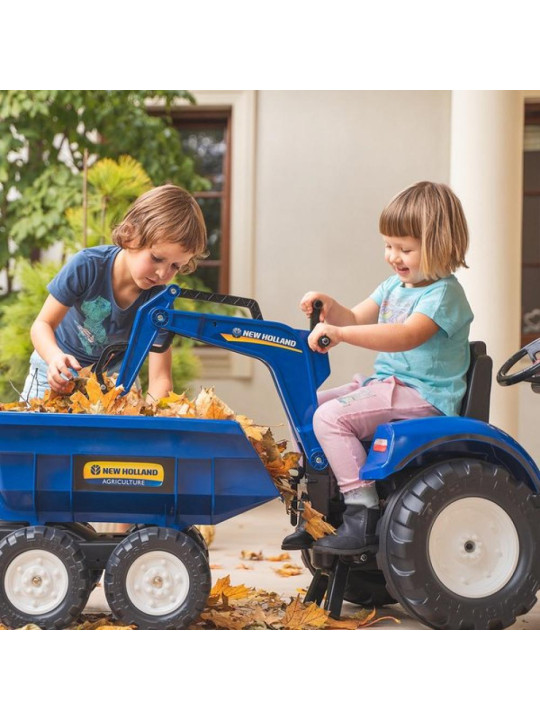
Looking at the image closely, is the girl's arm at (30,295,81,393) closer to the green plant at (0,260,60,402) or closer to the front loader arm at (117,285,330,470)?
the front loader arm at (117,285,330,470)

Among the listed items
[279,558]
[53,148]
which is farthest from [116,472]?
[53,148]

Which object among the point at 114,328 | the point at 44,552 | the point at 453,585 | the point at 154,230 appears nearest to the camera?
the point at 44,552

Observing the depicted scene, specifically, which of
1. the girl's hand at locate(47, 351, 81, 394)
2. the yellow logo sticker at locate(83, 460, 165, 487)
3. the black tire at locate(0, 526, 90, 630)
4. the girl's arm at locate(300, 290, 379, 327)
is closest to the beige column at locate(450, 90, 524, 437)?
the girl's arm at locate(300, 290, 379, 327)

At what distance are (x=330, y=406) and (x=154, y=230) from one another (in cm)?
77

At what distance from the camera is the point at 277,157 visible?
21.7 feet

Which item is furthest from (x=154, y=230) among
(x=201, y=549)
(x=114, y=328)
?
(x=201, y=549)

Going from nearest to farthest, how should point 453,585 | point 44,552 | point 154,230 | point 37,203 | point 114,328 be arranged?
point 44,552 → point 453,585 → point 154,230 → point 114,328 → point 37,203

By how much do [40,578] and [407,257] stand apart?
1.22m

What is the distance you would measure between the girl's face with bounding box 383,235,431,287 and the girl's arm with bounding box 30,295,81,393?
88cm

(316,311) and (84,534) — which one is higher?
(316,311)

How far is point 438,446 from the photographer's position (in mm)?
2197

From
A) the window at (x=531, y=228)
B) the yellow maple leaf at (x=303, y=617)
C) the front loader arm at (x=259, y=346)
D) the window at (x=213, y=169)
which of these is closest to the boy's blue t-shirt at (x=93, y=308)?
the front loader arm at (x=259, y=346)

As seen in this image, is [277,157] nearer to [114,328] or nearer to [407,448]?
[114,328]

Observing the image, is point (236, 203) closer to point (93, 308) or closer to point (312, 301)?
point (93, 308)
